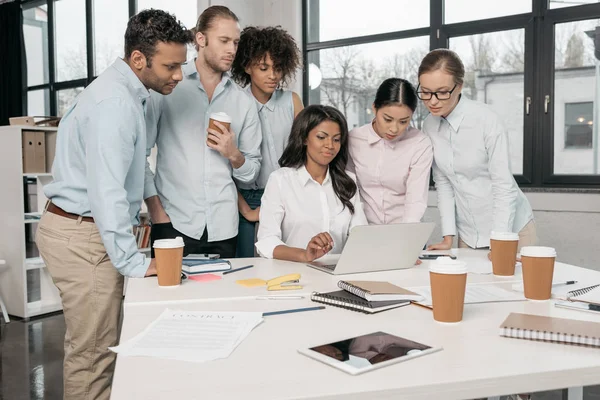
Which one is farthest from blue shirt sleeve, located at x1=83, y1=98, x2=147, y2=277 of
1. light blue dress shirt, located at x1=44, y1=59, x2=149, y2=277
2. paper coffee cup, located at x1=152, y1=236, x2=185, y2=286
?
paper coffee cup, located at x1=152, y1=236, x2=185, y2=286

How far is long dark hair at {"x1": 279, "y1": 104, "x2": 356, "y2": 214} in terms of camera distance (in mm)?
2332

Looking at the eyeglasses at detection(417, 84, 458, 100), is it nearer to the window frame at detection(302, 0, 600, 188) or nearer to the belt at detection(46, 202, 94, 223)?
the belt at detection(46, 202, 94, 223)

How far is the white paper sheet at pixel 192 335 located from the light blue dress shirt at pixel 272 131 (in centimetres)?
136

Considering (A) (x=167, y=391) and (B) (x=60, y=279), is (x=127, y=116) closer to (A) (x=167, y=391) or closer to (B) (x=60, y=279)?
(B) (x=60, y=279)

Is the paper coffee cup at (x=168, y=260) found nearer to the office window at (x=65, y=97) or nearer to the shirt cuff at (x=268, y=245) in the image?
the shirt cuff at (x=268, y=245)

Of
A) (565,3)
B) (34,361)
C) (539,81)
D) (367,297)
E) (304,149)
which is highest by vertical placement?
(565,3)

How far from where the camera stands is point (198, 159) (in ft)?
7.66

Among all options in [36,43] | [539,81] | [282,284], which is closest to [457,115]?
[282,284]

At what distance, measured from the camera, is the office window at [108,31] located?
7.45 meters

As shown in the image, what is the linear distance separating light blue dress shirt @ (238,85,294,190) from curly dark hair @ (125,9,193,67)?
0.77 metres

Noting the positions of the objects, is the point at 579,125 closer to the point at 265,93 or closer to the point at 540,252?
the point at 265,93

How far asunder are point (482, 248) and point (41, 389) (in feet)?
7.52

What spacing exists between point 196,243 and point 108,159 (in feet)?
2.41

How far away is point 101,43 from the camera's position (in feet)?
25.1
